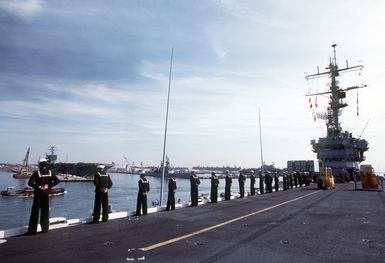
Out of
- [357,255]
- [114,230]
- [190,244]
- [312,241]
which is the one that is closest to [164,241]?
[190,244]

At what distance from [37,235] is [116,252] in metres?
3.09

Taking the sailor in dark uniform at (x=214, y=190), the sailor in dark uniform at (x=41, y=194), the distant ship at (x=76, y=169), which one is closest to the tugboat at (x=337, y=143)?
the sailor in dark uniform at (x=214, y=190)

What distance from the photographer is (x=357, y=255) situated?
580cm

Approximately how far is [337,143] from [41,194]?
52.4 meters

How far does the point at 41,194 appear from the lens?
27.2ft

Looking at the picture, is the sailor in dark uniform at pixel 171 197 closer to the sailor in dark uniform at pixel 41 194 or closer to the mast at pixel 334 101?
the sailor in dark uniform at pixel 41 194

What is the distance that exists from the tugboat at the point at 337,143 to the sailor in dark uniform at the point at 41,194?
157 ft

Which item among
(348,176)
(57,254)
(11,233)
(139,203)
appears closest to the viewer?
(57,254)

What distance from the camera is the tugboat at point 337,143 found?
2035 inches

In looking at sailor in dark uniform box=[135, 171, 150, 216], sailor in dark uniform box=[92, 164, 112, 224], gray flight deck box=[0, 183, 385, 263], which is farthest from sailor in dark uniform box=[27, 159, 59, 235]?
sailor in dark uniform box=[135, 171, 150, 216]

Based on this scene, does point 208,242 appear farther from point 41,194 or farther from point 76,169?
point 76,169

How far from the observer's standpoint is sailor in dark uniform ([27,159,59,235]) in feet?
26.0

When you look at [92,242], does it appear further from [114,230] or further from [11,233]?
[11,233]

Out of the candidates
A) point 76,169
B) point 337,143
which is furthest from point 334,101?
point 76,169
